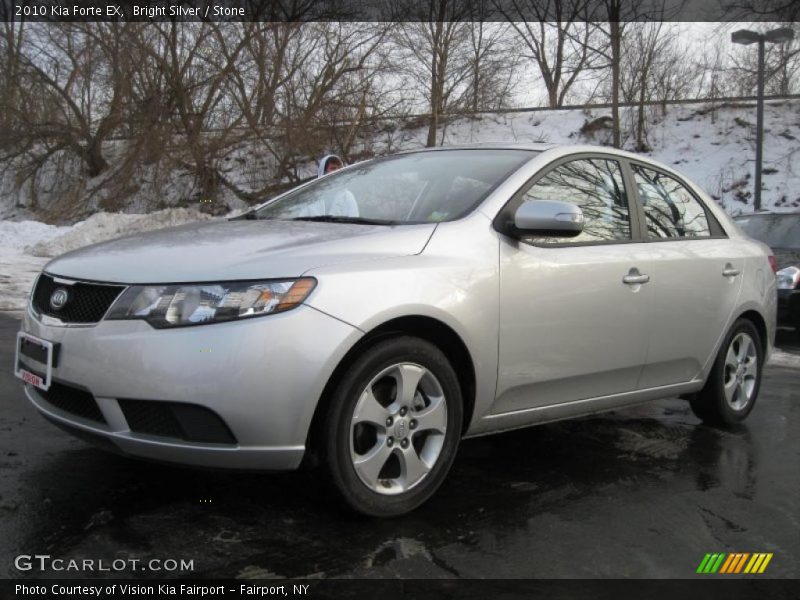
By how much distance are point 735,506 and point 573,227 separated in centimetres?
139

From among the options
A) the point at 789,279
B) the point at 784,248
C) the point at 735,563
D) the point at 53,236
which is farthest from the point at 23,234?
the point at 735,563

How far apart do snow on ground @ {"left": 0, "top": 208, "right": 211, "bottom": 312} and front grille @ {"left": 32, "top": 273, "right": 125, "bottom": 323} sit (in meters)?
9.23

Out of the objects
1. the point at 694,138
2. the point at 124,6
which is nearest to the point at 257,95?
the point at 124,6

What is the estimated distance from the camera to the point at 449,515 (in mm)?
3143

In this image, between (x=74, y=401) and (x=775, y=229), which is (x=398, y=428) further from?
(x=775, y=229)

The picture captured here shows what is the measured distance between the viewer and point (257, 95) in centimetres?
2253

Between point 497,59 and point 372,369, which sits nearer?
point 372,369

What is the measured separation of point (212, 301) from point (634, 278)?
213cm

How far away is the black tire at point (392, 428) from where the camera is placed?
2867mm

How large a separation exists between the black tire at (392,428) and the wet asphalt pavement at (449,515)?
105 mm

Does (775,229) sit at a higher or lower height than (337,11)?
lower

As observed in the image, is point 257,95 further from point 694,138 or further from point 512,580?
point 512,580

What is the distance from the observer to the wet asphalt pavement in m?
2.70

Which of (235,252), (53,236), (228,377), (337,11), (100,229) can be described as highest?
(337,11)
